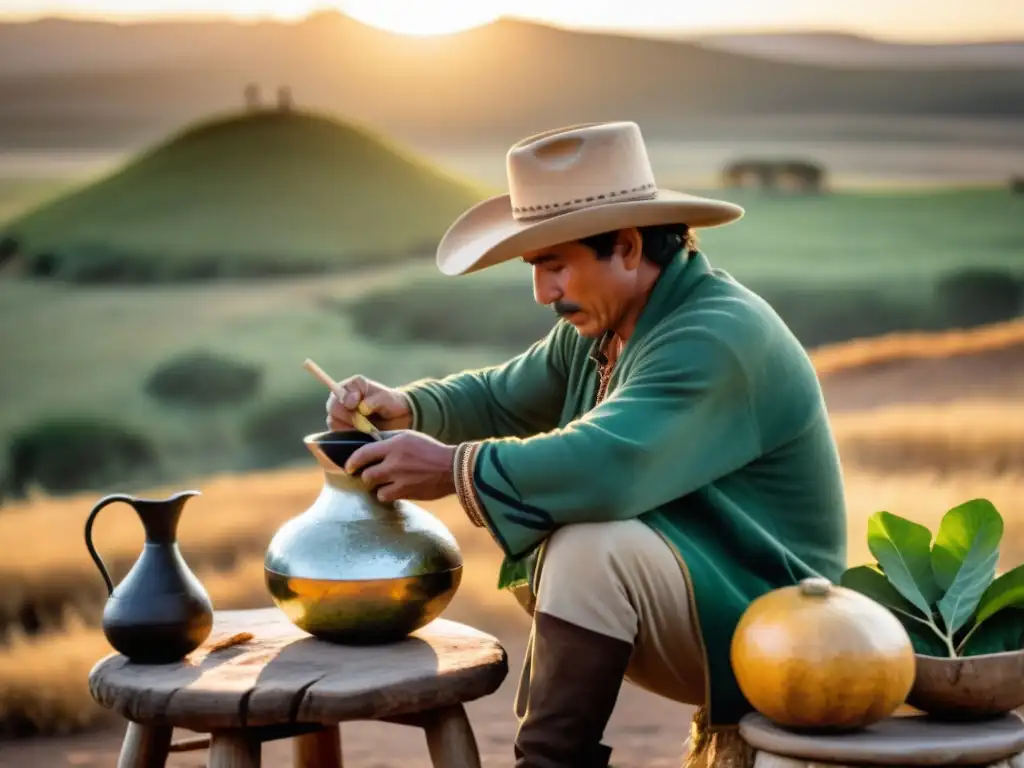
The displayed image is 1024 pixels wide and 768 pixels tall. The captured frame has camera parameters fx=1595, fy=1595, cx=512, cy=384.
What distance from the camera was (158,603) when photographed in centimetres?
282

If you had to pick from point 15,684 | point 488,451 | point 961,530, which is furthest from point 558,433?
point 15,684

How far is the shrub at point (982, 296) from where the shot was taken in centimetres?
826

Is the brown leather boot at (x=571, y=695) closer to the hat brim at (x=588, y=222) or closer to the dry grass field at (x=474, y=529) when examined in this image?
the hat brim at (x=588, y=222)

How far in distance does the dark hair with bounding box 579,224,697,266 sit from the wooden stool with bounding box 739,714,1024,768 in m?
0.93

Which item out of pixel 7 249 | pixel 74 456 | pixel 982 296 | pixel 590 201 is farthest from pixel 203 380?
pixel 590 201

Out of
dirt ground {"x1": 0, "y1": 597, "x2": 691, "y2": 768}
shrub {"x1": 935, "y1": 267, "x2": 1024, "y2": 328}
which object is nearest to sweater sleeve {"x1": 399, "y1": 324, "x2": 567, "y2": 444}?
dirt ground {"x1": 0, "y1": 597, "x2": 691, "y2": 768}

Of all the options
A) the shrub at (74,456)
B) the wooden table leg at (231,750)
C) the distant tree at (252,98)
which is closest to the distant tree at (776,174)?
the distant tree at (252,98)

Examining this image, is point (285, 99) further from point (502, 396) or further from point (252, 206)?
point (502, 396)

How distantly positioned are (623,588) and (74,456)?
17.0ft

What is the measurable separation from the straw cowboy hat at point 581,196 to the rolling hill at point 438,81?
496 centimetres

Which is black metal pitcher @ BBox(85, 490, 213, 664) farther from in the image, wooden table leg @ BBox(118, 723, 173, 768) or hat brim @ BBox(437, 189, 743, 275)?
hat brim @ BBox(437, 189, 743, 275)

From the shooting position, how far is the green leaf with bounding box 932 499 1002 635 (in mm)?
2773

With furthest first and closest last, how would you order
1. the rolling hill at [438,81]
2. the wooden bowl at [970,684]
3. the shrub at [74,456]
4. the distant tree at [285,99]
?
the distant tree at [285,99] < the rolling hill at [438,81] < the shrub at [74,456] < the wooden bowl at [970,684]

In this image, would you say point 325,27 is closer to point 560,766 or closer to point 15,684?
point 15,684
